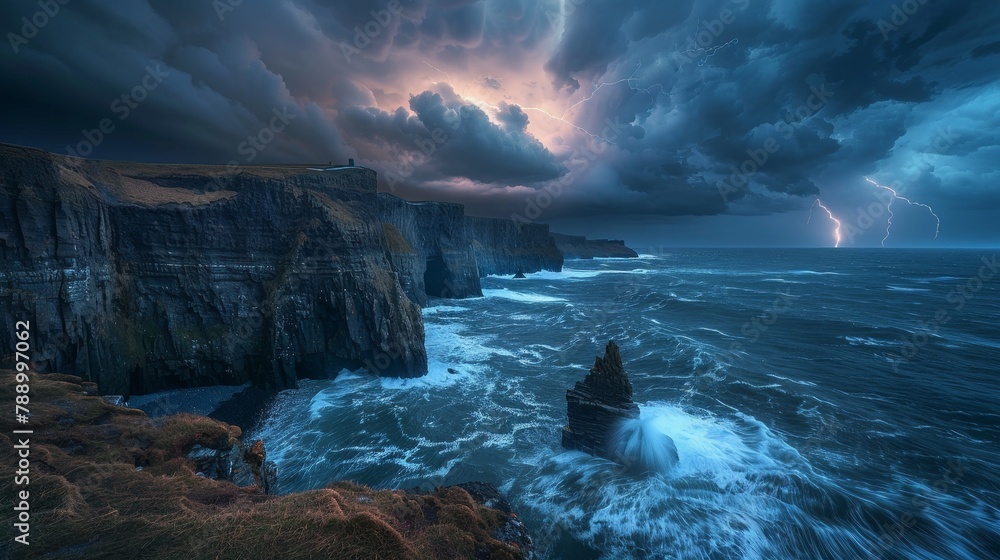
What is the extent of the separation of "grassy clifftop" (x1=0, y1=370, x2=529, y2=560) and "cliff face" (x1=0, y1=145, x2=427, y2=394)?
28.7ft

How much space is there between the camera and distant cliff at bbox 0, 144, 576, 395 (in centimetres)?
1825

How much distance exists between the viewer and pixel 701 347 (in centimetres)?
3425

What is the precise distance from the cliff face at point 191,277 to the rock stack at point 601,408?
15193mm

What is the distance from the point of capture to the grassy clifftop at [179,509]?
23.7ft

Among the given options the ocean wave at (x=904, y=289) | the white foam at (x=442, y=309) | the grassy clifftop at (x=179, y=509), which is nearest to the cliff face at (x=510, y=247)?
the white foam at (x=442, y=309)

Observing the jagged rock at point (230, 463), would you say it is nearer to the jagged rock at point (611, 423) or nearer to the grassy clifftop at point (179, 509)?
the grassy clifftop at point (179, 509)

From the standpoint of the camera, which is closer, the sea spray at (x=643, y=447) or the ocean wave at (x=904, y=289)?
the sea spray at (x=643, y=447)

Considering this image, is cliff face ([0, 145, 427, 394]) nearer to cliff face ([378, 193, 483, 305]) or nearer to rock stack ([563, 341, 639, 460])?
rock stack ([563, 341, 639, 460])

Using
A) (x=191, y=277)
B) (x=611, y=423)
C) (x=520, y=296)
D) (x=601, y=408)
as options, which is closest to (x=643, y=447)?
(x=611, y=423)

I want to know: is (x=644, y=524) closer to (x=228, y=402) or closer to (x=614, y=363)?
(x=614, y=363)

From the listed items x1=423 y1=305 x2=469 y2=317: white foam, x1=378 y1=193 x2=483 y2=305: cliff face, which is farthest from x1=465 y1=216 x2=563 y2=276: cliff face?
x1=423 y1=305 x2=469 y2=317: white foam

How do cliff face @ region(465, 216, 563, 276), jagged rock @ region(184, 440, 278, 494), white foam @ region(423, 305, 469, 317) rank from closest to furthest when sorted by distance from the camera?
1. jagged rock @ region(184, 440, 278, 494)
2. white foam @ region(423, 305, 469, 317)
3. cliff face @ region(465, 216, 563, 276)

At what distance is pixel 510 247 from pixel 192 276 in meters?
103

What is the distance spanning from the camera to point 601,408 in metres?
17.9
